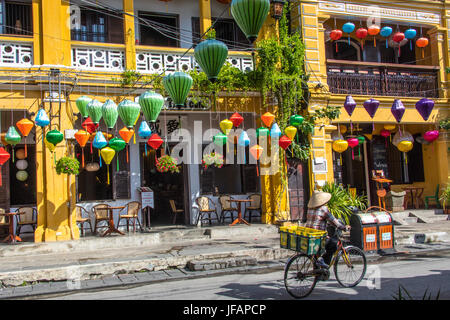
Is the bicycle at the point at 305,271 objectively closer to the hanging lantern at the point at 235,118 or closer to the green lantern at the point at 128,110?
the green lantern at the point at 128,110

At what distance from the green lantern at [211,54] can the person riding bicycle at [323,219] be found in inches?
133

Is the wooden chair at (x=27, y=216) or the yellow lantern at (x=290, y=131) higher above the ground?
the yellow lantern at (x=290, y=131)

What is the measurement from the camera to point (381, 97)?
15523mm

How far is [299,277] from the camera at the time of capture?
655 cm

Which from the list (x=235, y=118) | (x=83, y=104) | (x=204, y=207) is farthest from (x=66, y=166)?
(x=204, y=207)

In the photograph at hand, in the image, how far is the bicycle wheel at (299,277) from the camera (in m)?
6.50

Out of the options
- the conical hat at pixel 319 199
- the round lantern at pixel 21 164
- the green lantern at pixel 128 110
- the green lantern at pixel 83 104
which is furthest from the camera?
the round lantern at pixel 21 164

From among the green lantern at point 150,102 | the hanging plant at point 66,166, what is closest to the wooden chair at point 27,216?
the hanging plant at point 66,166

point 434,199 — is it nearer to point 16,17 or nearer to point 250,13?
point 250,13

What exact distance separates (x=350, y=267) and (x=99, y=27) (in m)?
10.8

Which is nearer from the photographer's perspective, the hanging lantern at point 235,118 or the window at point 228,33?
the hanging lantern at point 235,118
